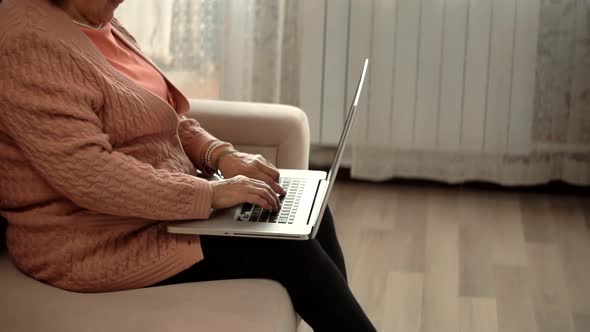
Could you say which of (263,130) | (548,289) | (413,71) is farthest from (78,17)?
(413,71)

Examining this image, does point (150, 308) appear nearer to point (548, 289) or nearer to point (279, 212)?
point (279, 212)

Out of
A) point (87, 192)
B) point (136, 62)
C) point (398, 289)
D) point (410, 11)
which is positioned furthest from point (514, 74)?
point (87, 192)

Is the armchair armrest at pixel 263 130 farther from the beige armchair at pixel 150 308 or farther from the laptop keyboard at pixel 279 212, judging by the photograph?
the beige armchair at pixel 150 308

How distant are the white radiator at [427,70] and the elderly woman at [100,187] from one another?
5.61 ft

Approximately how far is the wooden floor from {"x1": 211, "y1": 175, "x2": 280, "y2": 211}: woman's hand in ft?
2.54

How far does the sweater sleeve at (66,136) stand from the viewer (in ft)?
4.42

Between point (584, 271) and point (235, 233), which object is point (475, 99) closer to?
point (584, 271)

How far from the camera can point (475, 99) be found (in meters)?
3.19

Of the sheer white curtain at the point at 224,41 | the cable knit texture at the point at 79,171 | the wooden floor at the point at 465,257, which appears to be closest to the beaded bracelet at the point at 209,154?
the cable knit texture at the point at 79,171

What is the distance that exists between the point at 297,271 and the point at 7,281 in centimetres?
46

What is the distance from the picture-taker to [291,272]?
1.50 m

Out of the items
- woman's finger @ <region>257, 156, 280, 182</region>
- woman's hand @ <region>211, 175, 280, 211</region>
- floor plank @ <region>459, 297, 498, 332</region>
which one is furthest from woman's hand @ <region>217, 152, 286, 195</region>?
floor plank @ <region>459, 297, 498, 332</region>

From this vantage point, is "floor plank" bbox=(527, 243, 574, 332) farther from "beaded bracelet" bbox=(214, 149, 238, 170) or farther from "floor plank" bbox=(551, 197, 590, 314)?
"beaded bracelet" bbox=(214, 149, 238, 170)

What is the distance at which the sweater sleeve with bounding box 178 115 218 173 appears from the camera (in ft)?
5.88
